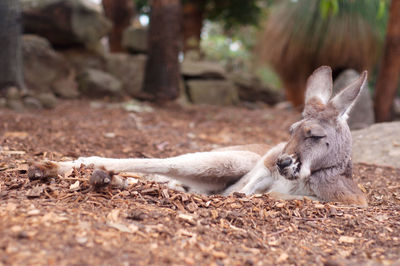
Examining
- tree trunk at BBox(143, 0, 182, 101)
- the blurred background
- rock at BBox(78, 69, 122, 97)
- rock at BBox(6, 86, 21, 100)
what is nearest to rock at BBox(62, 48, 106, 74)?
the blurred background

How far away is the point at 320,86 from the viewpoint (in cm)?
385

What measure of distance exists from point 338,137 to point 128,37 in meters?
8.21

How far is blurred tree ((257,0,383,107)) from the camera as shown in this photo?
8672 millimetres

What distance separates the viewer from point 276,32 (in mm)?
9000

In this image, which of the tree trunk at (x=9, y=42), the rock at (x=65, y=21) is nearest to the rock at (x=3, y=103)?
the tree trunk at (x=9, y=42)

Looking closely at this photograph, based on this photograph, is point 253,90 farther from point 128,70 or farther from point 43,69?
point 43,69

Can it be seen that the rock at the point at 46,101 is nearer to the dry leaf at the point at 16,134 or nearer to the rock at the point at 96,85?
the rock at the point at 96,85

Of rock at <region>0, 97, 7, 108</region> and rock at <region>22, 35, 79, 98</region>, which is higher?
rock at <region>22, 35, 79, 98</region>

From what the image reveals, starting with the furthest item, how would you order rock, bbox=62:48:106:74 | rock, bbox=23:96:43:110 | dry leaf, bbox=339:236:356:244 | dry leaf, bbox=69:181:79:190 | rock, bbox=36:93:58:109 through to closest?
rock, bbox=62:48:106:74 < rock, bbox=36:93:58:109 < rock, bbox=23:96:43:110 < dry leaf, bbox=69:181:79:190 < dry leaf, bbox=339:236:356:244

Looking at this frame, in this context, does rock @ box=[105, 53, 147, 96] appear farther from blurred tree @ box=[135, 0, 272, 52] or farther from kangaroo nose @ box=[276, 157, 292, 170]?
kangaroo nose @ box=[276, 157, 292, 170]

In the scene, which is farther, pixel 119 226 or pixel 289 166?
pixel 289 166

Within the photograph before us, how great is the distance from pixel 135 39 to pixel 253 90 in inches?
134

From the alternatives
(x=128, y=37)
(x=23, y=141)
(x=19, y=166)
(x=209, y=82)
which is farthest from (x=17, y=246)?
(x=128, y=37)

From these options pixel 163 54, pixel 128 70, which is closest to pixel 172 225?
pixel 163 54
